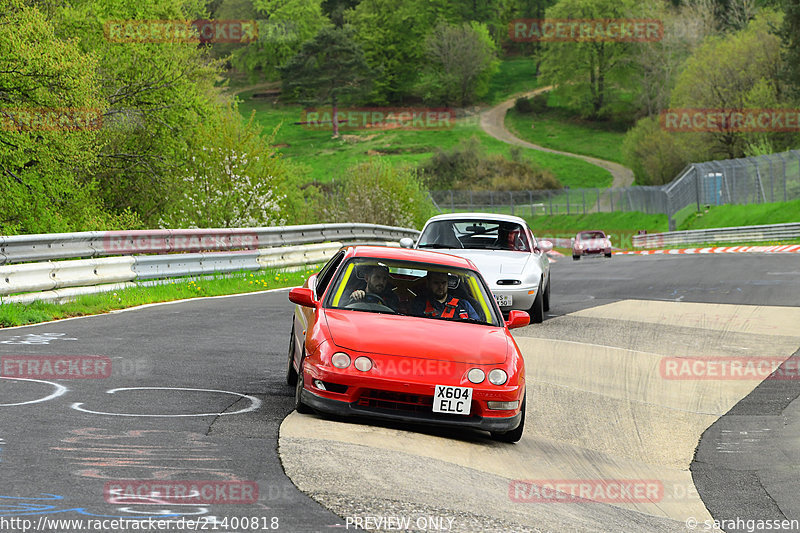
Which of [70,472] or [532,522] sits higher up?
[70,472]

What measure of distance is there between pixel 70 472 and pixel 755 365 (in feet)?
29.0

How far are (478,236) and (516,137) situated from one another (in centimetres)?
11245

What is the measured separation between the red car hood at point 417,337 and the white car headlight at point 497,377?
0.08 metres

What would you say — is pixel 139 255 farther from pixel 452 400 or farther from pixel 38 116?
pixel 452 400

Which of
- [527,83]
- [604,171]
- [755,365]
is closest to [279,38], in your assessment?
[527,83]

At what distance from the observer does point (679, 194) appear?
63.8 metres

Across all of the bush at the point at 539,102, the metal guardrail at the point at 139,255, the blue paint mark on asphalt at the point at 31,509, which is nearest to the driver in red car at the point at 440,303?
the blue paint mark on asphalt at the point at 31,509

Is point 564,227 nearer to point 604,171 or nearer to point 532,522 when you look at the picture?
point 604,171

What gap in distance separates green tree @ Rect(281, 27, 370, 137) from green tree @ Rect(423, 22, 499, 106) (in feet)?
47.2

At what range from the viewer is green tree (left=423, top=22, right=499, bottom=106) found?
142750 millimetres

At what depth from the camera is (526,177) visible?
101m

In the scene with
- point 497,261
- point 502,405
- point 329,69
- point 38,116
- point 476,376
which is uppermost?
point 38,116

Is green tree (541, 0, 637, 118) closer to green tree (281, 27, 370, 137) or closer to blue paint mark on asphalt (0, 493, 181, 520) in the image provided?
green tree (281, 27, 370, 137)

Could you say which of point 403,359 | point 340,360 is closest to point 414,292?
point 403,359
